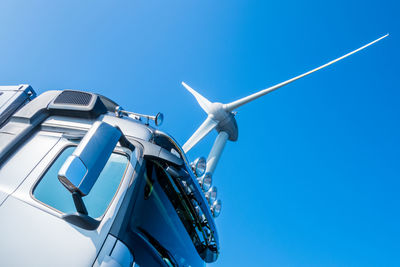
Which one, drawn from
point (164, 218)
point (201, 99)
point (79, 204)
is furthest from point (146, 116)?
point (201, 99)

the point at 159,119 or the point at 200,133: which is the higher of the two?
the point at 200,133

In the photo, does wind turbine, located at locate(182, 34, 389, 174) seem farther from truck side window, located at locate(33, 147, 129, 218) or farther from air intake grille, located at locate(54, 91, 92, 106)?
truck side window, located at locate(33, 147, 129, 218)

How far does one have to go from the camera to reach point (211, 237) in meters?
4.25

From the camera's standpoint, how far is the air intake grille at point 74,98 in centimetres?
339

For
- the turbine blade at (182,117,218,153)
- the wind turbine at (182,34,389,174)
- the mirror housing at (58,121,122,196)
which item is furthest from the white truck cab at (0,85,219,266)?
the wind turbine at (182,34,389,174)

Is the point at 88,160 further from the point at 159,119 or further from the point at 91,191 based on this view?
the point at 159,119

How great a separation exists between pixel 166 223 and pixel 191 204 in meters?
0.62

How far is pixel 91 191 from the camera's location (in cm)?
262

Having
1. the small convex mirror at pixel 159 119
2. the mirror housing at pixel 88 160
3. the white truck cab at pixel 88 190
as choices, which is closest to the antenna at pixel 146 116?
the small convex mirror at pixel 159 119

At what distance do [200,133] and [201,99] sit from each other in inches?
220

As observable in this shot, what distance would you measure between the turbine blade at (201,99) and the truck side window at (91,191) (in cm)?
1952

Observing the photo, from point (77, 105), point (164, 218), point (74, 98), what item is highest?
point (74, 98)

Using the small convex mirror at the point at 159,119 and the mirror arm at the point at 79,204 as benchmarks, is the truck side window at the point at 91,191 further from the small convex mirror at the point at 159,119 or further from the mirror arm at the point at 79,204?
the small convex mirror at the point at 159,119

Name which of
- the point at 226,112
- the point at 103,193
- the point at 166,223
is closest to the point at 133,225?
the point at 103,193
